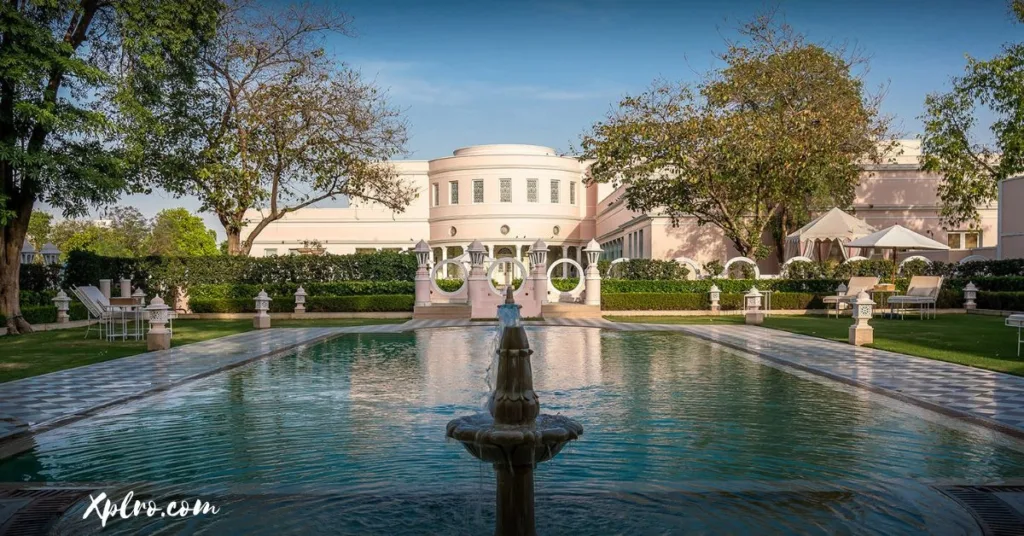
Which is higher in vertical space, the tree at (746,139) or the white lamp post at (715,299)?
the tree at (746,139)

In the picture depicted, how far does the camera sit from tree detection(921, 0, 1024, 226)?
27000mm

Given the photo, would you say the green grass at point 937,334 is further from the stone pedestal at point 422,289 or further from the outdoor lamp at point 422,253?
the outdoor lamp at point 422,253

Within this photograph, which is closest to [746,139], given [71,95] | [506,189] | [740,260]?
[740,260]

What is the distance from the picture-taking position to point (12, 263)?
18141 millimetres

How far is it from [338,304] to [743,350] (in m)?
15.0

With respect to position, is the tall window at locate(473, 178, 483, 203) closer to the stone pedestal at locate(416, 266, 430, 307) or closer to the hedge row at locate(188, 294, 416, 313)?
the hedge row at locate(188, 294, 416, 313)

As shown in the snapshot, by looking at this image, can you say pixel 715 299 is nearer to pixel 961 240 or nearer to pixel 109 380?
pixel 109 380

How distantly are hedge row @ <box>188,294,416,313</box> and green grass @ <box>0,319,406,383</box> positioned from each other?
3731mm

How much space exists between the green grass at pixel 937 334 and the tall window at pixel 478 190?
30489mm

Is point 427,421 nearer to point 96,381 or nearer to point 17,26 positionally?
point 96,381

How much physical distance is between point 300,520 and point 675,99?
2559 centimetres

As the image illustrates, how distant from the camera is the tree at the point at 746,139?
2744 cm

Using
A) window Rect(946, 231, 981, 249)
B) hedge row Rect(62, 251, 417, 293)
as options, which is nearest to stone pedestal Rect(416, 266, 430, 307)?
hedge row Rect(62, 251, 417, 293)

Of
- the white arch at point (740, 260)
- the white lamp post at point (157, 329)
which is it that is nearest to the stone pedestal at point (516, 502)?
the white lamp post at point (157, 329)
